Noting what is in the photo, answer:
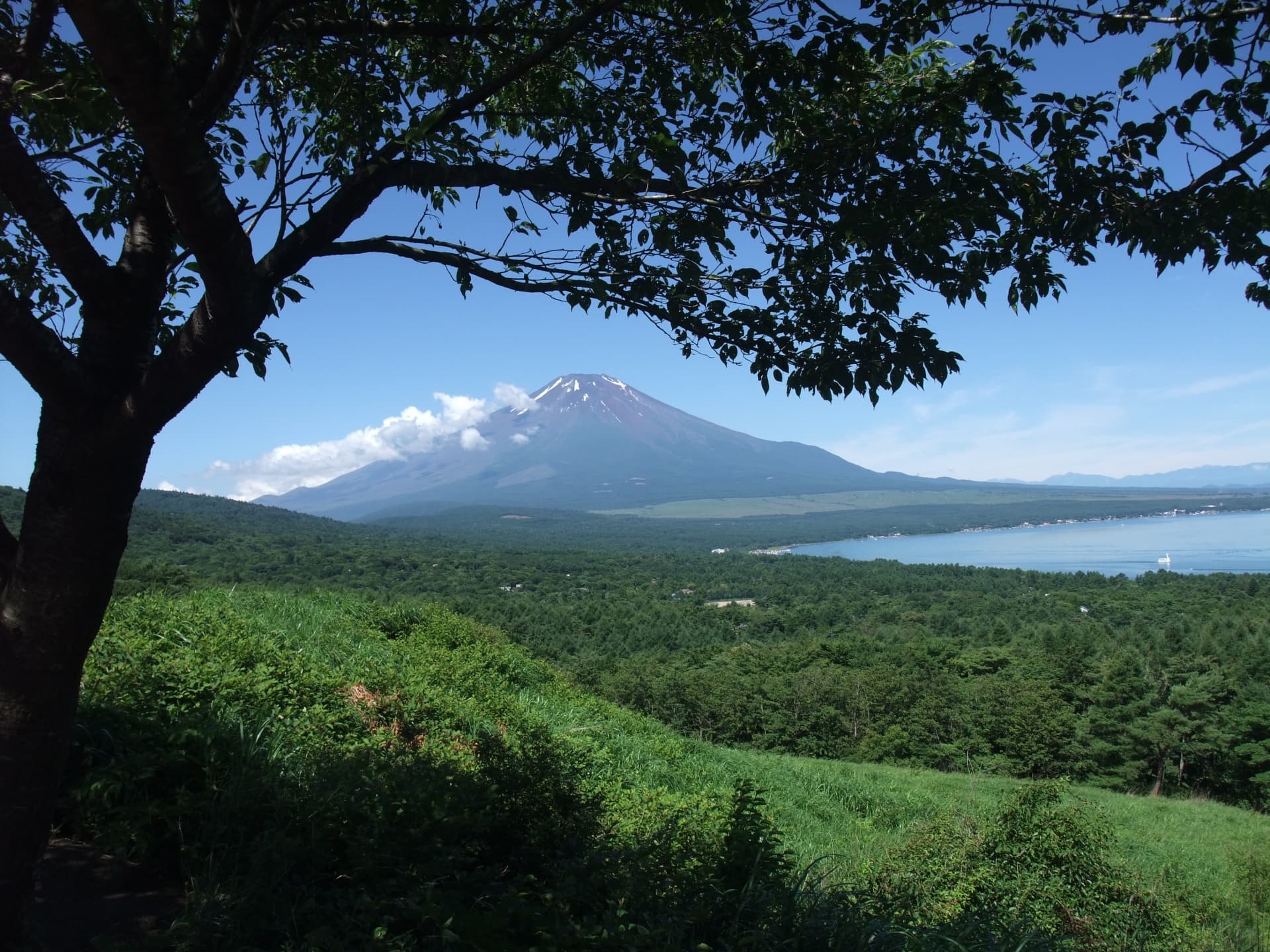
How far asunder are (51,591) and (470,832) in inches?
71.6

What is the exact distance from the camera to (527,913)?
223 centimetres

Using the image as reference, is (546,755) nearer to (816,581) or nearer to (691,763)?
(691,763)

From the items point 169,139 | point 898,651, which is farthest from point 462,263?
point 898,651

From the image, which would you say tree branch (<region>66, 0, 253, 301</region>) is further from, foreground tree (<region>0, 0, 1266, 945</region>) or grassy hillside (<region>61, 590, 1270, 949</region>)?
grassy hillside (<region>61, 590, 1270, 949</region>)

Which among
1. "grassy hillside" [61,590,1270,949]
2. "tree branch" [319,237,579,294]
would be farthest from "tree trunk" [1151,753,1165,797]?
"tree branch" [319,237,579,294]

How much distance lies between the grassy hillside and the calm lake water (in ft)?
278

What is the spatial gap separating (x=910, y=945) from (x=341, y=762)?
7.95 ft

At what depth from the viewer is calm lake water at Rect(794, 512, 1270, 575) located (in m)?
85.6

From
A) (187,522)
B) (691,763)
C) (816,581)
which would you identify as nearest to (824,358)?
(691,763)

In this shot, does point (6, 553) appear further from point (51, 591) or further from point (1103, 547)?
point (1103, 547)

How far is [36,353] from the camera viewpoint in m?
1.80

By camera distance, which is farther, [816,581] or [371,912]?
[816,581]

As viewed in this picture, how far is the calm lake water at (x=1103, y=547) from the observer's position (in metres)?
85.6

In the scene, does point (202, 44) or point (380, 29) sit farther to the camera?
point (380, 29)
